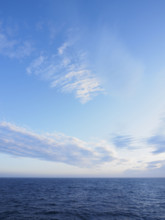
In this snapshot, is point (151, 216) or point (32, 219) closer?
point (32, 219)

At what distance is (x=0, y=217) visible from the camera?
25078 mm

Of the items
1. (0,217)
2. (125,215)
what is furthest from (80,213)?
(0,217)

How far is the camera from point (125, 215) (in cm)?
2797

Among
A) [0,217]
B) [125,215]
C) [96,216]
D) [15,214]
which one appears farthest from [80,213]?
[0,217]

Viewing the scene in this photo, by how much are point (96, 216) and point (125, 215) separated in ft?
18.4

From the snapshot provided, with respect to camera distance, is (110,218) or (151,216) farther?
(151,216)

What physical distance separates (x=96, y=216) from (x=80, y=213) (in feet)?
11.1

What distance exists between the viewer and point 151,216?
28.1 metres

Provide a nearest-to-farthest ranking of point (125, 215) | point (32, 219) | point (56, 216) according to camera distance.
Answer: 1. point (32, 219)
2. point (56, 216)
3. point (125, 215)

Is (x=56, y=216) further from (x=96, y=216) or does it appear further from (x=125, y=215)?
(x=125, y=215)

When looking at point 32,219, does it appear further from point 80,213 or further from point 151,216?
point 151,216

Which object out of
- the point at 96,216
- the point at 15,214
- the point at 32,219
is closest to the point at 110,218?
the point at 96,216

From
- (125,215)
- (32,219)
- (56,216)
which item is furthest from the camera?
(125,215)

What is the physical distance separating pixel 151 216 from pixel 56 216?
56.8 feet
